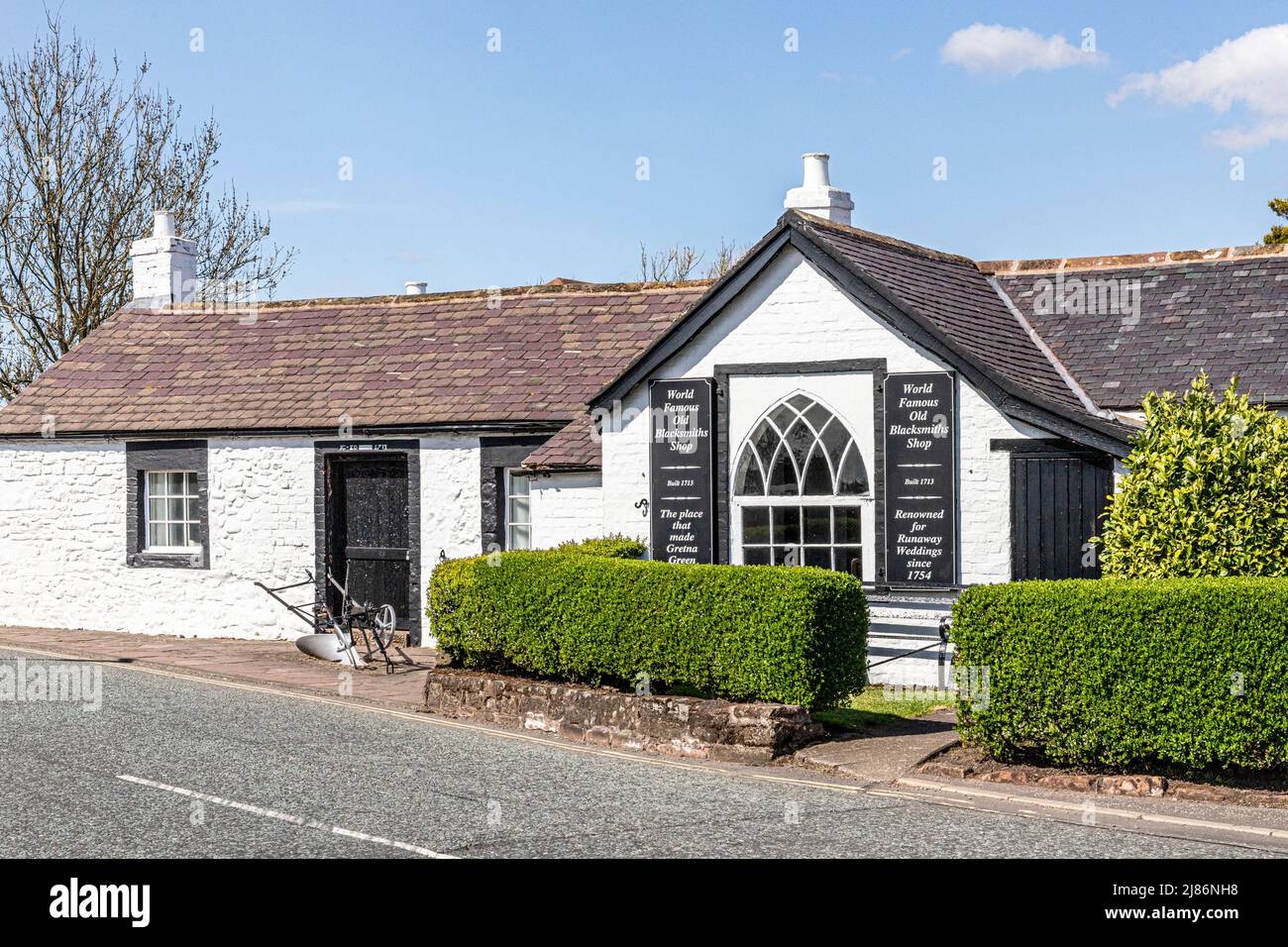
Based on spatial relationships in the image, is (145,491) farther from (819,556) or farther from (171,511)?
(819,556)

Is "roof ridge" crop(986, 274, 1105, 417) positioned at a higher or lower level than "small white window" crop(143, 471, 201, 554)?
higher

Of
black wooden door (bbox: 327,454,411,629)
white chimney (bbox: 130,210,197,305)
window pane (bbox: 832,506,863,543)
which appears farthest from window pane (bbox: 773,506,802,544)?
white chimney (bbox: 130,210,197,305)

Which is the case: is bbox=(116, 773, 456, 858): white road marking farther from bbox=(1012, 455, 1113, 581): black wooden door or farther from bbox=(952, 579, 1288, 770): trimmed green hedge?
bbox=(1012, 455, 1113, 581): black wooden door

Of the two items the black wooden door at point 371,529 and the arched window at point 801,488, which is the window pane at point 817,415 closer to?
the arched window at point 801,488

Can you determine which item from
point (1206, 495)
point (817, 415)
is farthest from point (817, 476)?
point (1206, 495)

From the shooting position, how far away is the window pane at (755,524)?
14.8 metres

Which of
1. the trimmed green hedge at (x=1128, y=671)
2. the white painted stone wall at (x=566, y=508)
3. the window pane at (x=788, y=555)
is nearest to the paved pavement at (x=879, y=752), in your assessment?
the trimmed green hedge at (x=1128, y=671)

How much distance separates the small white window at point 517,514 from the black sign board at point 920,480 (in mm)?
5345

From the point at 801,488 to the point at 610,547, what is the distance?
2082 mm

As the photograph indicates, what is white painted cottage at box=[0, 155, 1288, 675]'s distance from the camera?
1380cm

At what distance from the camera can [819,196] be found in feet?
56.1

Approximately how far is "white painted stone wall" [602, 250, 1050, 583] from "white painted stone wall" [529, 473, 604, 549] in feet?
2.05
